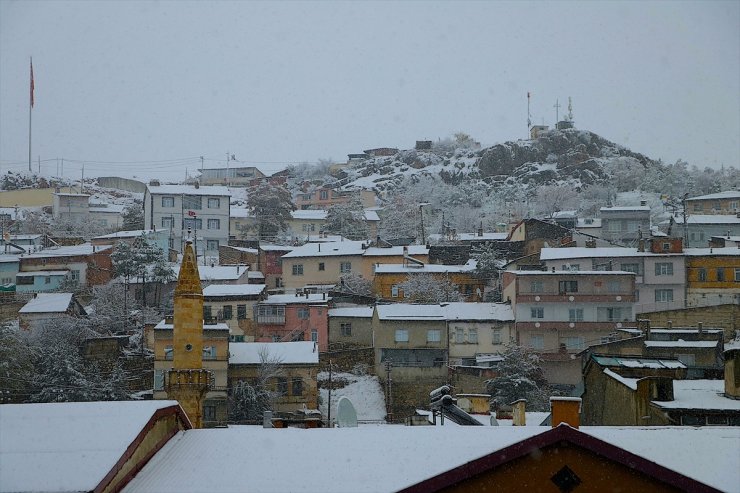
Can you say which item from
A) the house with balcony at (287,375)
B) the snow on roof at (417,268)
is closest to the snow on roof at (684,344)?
the house with balcony at (287,375)

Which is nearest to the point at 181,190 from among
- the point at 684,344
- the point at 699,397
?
the point at 684,344

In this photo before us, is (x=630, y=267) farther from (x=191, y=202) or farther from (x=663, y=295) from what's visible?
(x=191, y=202)

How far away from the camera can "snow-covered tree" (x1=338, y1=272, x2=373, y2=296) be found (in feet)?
185

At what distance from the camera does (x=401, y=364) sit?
4600cm

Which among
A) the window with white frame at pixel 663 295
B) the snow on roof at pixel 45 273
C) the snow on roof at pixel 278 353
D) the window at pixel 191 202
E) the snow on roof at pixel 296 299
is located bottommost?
the snow on roof at pixel 278 353

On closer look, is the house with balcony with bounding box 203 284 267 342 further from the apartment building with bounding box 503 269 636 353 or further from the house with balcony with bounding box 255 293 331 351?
the apartment building with bounding box 503 269 636 353

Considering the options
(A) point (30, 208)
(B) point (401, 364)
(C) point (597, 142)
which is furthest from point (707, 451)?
(C) point (597, 142)

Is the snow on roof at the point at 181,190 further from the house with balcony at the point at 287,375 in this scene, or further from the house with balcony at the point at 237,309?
the house with balcony at the point at 287,375

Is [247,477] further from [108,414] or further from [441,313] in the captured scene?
[441,313]

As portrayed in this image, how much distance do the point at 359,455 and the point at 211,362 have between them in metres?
29.9

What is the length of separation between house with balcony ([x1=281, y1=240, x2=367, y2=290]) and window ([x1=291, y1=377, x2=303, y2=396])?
17.7 m

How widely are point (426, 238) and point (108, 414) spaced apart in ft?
215

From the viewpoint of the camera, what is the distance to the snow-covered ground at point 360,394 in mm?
41531

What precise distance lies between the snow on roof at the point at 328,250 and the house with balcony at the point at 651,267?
43.5 feet
